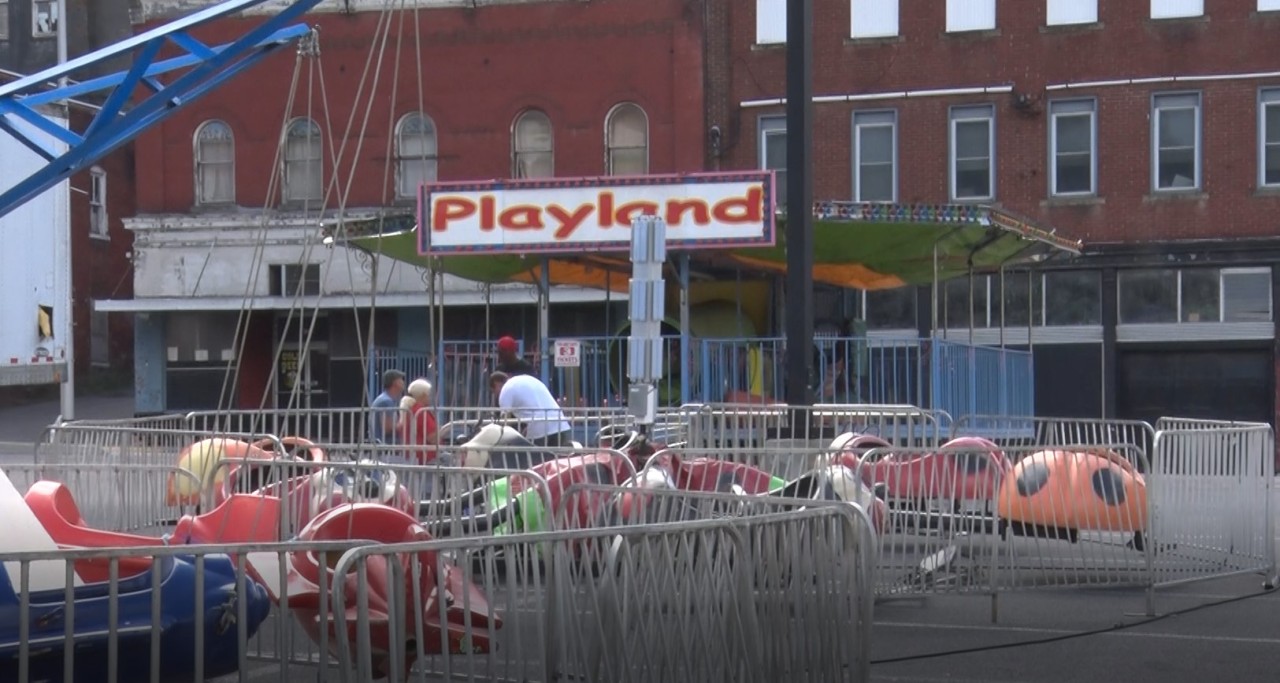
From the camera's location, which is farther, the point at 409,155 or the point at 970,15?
the point at 409,155

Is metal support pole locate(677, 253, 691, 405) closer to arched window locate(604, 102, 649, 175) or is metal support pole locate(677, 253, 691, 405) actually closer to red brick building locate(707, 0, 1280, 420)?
red brick building locate(707, 0, 1280, 420)

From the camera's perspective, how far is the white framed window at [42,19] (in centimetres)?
4453

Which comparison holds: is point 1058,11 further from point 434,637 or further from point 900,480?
point 434,637

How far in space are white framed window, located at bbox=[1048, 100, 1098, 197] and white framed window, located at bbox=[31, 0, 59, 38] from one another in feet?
84.7

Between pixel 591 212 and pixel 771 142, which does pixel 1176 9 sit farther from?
pixel 591 212

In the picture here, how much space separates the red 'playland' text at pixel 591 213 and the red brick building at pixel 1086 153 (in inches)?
542

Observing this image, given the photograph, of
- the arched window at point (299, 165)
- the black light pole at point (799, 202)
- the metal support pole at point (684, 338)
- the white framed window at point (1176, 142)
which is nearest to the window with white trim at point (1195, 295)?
the white framed window at point (1176, 142)

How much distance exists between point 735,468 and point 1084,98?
2275 centimetres

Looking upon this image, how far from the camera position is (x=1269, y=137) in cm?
3206

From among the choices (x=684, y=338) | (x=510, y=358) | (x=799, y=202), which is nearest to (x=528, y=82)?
(x=684, y=338)

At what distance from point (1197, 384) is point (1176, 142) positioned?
455cm

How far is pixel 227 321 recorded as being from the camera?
36.4 m

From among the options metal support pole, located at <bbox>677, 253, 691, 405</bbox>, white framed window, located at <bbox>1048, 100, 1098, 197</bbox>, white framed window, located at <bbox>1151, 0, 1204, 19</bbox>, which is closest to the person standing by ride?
metal support pole, located at <bbox>677, 253, 691, 405</bbox>

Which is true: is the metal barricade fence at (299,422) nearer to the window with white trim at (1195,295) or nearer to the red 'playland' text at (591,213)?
the red 'playland' text at (591,213)
